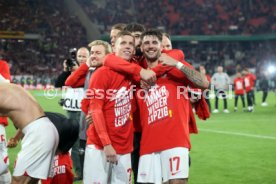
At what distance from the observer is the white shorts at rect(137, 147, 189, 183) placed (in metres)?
5.21

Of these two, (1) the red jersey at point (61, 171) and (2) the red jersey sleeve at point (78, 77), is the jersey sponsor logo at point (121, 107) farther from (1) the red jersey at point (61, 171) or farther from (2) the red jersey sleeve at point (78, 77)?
(2) the red jersey sleeve at point (78, 77)

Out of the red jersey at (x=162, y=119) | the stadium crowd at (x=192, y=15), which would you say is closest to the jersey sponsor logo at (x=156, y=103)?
the red jersey at (x=162, y=119)

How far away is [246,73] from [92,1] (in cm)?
3250

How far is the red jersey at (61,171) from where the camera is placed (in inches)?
225

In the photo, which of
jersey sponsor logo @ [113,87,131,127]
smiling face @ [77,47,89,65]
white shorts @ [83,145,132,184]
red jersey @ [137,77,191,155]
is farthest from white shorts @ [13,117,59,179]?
smiling face @ [77,47,89,65]

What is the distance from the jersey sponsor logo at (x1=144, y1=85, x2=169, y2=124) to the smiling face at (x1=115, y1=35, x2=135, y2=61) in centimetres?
45

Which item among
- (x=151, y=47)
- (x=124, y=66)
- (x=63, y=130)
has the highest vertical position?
(x=151, y=47)

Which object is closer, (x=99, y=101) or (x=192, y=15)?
(x=99, y=101)

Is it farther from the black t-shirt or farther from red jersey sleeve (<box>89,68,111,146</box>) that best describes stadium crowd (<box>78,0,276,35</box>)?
red jersey sleeve (<box>89,68,111,146</box>)

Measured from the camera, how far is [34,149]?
4.90m

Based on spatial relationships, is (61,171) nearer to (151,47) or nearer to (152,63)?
(152,63)

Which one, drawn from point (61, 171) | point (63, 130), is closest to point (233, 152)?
point (61, 171)

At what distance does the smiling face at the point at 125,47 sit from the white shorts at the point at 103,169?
1029 mm

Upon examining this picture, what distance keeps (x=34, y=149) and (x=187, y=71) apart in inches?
69.7
